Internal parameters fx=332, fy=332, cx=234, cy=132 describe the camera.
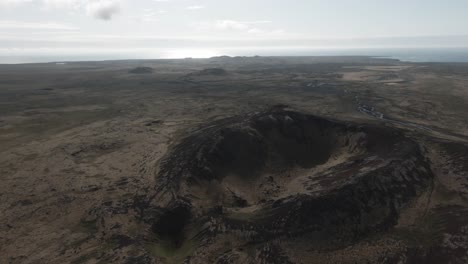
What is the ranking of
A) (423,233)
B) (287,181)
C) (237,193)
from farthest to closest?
1. (287,181)
2. (237,193)
3. (423,233)

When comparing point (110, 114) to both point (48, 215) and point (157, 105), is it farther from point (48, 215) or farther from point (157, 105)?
point (48, 215)

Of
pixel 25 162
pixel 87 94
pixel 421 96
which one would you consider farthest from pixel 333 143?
pixel 87 94

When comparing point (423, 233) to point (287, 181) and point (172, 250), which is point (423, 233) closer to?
point (287, 181)

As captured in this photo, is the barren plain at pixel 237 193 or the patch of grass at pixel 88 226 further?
the patch of grass at pixel 88 226

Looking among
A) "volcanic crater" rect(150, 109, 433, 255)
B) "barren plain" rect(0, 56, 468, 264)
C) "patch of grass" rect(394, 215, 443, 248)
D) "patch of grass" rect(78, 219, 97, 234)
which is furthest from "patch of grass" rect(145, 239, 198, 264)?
"patch of grass" rect(394, 215, 443, 248)

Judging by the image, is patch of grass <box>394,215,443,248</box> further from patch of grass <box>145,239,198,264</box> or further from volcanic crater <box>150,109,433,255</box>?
patch of grass <box>145,239,198,264</box>

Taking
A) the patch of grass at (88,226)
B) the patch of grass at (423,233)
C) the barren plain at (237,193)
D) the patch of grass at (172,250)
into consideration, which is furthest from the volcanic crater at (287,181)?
the patch of grass at (88,226)

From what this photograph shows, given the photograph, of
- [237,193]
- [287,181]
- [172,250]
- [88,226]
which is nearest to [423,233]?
[287,181]

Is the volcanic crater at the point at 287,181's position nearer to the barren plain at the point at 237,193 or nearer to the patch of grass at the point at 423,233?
the barren plain at the point at 237,193

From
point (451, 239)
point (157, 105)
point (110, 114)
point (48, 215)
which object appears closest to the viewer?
point (451, 239)

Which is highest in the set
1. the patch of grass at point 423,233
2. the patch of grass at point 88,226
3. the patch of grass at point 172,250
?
the patch of grass at point 423,233

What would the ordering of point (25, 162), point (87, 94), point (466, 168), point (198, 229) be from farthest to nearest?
1. point (87, 94)
2. point (25, 162)
3. point (466, 168)
4. point (198, 229)
